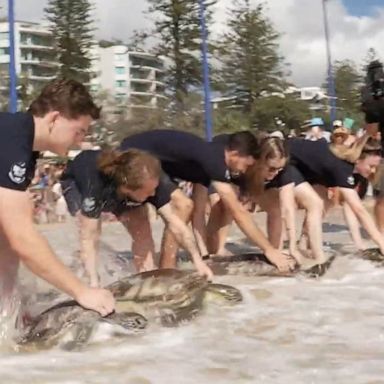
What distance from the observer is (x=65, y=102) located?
12.7ft

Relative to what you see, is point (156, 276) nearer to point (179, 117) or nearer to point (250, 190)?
point (250, 190)

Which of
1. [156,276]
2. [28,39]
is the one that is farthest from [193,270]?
[28,39]

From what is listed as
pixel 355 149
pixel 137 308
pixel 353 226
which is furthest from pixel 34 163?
pixel 353 226

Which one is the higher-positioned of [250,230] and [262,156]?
[262,156]

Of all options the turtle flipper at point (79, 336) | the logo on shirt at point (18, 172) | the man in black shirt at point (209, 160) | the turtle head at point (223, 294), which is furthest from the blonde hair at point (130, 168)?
the logo on shirt at point (18, 172)

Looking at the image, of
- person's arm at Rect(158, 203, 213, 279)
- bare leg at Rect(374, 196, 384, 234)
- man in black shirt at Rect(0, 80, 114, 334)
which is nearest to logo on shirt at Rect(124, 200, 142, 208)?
person's arm at Rect(158, 203, 213, 279)

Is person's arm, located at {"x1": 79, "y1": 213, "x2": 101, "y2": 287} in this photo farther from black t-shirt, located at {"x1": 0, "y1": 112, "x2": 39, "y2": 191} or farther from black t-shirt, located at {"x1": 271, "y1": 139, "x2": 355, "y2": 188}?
black t-shirt, located at {"x1": 271, "y1": 139, "x2": 355, "y2": 188}

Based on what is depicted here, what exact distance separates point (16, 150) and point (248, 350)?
4.27ft

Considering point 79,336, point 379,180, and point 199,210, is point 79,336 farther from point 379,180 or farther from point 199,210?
point 379,180

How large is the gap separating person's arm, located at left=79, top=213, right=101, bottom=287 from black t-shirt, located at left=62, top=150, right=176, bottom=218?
0.17ft

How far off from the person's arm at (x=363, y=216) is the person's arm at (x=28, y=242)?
3.49 m

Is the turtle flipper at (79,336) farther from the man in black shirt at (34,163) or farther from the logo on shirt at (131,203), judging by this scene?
the logo on shirt at (131,203)

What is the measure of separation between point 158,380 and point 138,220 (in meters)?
3.11

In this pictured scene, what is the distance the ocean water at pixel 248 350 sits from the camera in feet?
11.0
